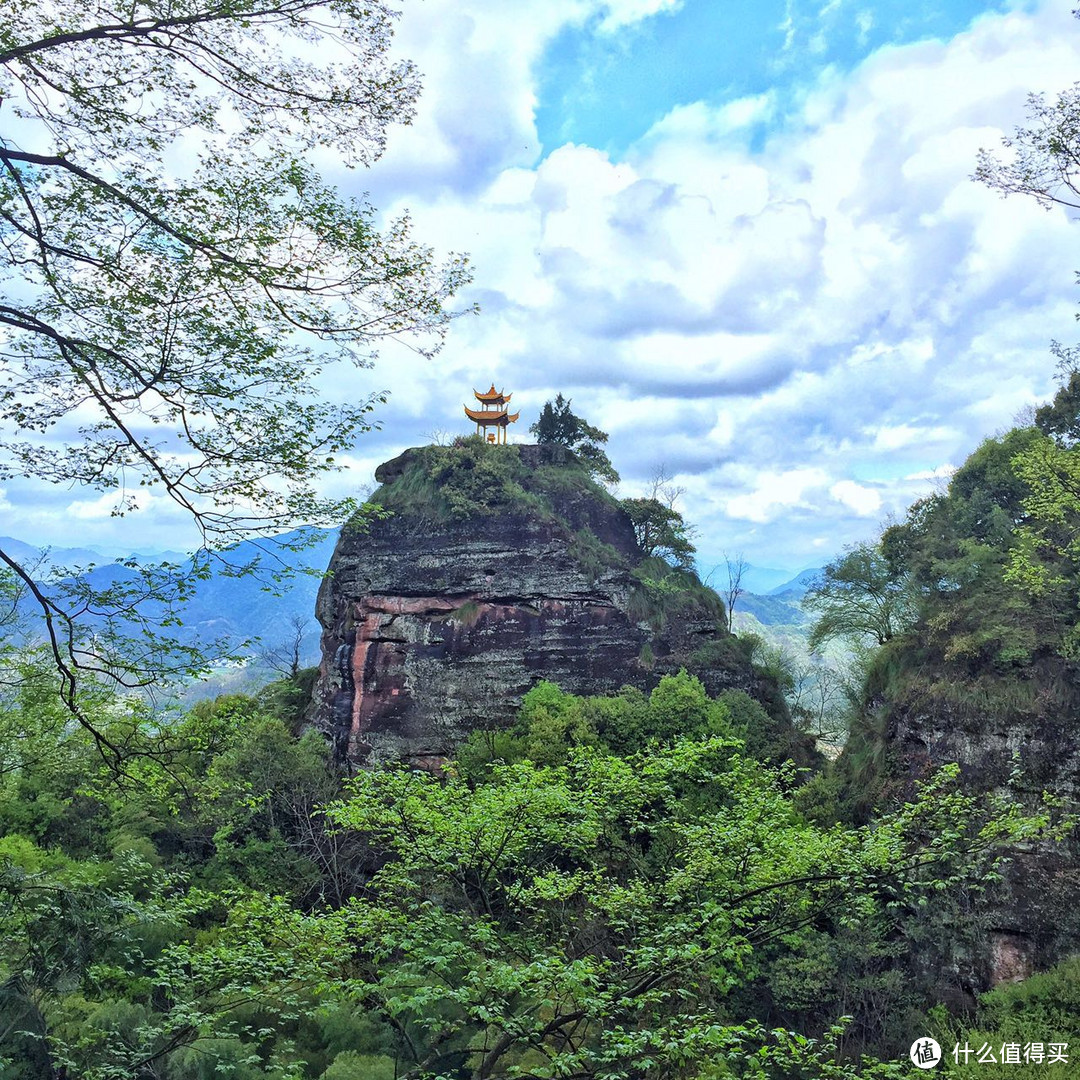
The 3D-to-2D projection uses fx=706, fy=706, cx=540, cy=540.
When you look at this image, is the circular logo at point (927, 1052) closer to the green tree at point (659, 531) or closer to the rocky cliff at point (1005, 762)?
the rocky cliff at point (1005, 762)

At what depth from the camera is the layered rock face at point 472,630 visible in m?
29.8

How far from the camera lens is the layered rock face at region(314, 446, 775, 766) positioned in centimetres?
2983

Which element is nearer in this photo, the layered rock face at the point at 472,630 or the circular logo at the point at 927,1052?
the circular logo at the point at 927,1052

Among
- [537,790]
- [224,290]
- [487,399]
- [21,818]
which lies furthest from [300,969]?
[487,399]

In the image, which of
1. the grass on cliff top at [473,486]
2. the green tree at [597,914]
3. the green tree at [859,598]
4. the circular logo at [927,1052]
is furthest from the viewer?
the grass on cliff top at [473,486]

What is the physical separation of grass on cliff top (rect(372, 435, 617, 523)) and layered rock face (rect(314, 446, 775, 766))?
21 cm

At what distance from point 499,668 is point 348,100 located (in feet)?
83.6

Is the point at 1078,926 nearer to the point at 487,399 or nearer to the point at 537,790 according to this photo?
the point at 537,790

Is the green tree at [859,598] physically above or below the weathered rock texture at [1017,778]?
above

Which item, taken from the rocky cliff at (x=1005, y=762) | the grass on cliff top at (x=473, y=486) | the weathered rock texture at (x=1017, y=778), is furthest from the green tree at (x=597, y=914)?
the grass on cliff top at (x=473, y=486)

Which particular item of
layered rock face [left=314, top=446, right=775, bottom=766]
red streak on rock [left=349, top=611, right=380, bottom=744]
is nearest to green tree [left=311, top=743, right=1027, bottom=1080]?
layered rock face [left=314, top=446, right=775, bottom=766]

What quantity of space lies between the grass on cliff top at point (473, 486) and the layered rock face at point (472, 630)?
206 mm

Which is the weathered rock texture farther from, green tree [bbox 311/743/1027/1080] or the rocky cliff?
green tree [bbox 311/743/1027/1080]

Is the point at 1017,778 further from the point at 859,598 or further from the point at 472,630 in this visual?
the point at 472,630
